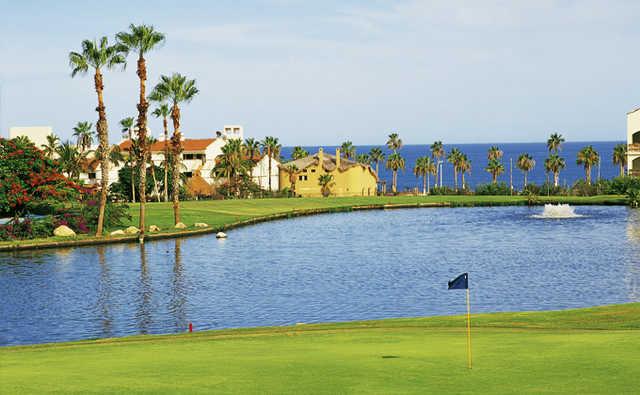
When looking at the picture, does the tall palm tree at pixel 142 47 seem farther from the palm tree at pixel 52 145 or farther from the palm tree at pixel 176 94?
the palm tree at pixel 52 145

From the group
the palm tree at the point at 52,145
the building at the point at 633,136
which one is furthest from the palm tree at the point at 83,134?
the building at the point at 633,136

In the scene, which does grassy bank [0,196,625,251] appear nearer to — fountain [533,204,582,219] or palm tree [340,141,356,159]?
fountain [533,204,582,219]

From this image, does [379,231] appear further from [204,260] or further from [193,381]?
[193,381]

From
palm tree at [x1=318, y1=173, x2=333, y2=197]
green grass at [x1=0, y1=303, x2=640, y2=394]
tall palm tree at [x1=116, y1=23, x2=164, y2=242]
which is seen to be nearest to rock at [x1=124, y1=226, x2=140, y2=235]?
tall palm tree at [x1=116, y1=23, x2=164, y2=242]

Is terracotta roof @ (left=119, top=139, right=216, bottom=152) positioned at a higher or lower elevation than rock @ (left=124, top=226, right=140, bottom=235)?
higher

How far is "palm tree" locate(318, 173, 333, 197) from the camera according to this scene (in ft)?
512

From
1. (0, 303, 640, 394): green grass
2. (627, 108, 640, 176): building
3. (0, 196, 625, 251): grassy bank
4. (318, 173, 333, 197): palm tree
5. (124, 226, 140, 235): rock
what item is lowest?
(0, 303, 640, 394): green grass

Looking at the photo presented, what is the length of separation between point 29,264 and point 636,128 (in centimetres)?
8669

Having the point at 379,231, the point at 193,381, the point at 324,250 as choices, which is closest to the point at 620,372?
the point at 193,381

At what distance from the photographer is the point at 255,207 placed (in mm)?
122438

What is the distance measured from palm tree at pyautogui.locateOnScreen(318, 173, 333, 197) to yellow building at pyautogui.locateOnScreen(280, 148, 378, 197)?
283 millimetres

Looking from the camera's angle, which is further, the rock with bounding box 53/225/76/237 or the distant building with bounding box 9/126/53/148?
the distant building with bounding box 9/126/53/148

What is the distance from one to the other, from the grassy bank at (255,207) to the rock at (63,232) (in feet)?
4.37

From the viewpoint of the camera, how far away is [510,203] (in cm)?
13512
